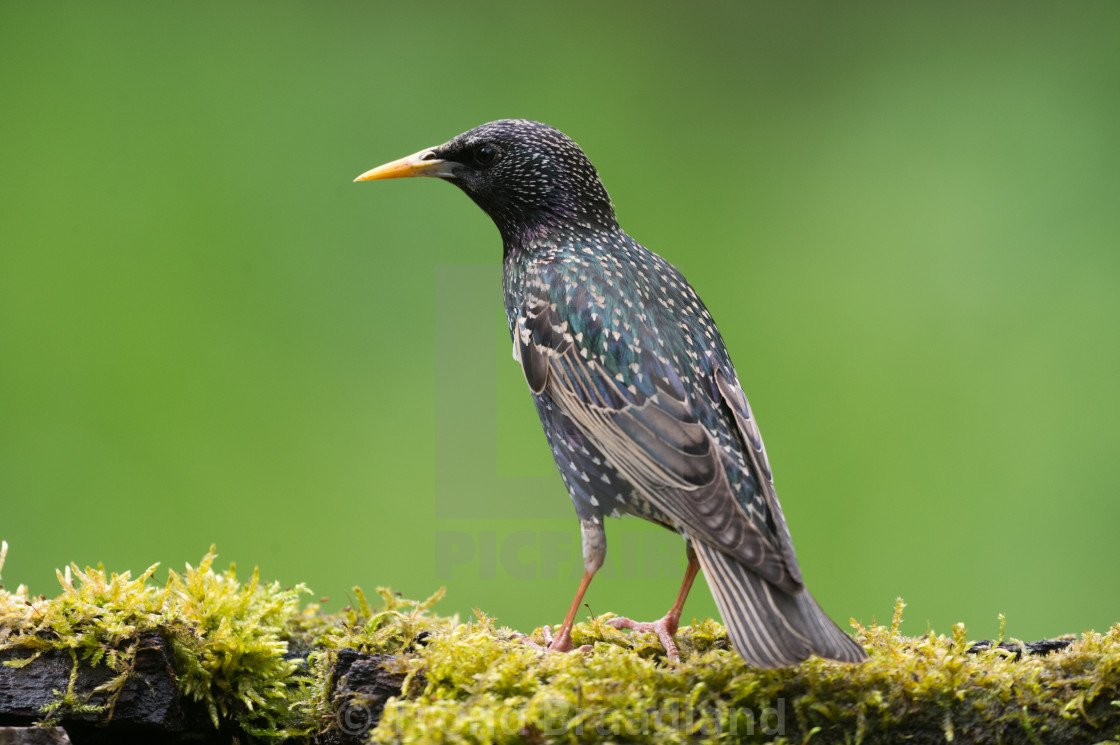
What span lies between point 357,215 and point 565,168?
103 inches

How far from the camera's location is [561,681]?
2412 millimetres

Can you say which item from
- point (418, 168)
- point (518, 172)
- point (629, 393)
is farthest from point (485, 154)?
point (629, 393)

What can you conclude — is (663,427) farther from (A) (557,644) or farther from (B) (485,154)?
(B) (485,154)

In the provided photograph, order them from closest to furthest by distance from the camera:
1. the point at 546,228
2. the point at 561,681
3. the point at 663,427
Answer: the point at 561,681, the point at 663,427, the point at 546,228

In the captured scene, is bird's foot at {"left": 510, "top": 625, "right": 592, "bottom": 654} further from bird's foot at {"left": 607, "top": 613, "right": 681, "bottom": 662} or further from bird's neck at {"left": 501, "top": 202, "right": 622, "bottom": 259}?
bird's neck at {"left": 501, "top": 202, "right": 622, "bottom": 259}

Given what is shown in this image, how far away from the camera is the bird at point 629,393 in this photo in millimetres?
2611

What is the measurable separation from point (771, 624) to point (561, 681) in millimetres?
541

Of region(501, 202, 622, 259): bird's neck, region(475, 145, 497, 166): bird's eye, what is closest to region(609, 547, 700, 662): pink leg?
region(501, 202, 622, 259): bird's neck

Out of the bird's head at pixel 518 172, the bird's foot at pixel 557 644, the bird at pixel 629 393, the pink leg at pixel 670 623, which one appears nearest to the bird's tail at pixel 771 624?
the bird at pixel 629 393

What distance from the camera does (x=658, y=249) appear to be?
607 centimetres

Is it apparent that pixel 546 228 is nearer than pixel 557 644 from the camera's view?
No

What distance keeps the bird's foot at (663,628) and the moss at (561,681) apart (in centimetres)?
4

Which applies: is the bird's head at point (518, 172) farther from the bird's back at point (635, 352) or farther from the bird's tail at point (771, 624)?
the bird's tail at point (771, 624)

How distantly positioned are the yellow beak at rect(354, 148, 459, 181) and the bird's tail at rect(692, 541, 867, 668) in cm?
195
